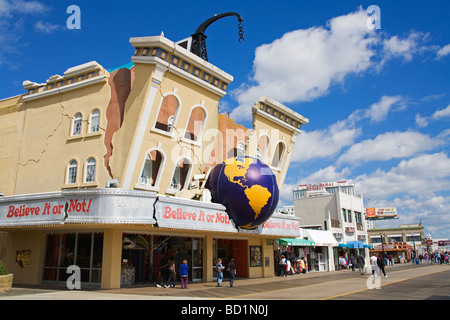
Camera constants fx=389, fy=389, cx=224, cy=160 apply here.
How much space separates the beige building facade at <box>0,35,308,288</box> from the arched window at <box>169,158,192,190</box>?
6 centimetres

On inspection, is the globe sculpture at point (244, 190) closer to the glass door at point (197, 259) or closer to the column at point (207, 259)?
the column at point (207, 259)

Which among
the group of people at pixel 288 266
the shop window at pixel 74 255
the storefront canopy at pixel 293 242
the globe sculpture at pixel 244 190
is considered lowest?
the group of people at pixel 288 266

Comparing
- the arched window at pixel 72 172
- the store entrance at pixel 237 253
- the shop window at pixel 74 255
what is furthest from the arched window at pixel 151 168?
the store entrance at pixel 237 253

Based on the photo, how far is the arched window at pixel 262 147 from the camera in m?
29.3

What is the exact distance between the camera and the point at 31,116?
82.4 ft

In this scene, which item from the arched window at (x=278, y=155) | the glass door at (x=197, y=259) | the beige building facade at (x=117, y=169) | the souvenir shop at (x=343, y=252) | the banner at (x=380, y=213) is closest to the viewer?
the beige building facade at (x=117, y=169)

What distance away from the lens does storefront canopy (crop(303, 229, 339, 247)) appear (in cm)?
3816

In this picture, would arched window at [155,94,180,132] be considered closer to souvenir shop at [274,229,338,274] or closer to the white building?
souvenir shop at [274,229,338,274]

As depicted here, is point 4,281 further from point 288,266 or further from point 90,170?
point 288,266

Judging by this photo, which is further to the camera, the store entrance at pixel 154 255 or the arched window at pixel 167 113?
the arched window at pixel 167 113

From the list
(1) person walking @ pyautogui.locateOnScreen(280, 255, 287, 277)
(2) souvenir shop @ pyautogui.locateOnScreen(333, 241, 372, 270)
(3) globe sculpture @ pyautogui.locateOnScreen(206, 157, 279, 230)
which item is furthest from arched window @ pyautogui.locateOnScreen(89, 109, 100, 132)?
(2) souvenir shop @ pyautogui.locateOnScreen(333, 241, 372, 270)

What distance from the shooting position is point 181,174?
23922 millimetres

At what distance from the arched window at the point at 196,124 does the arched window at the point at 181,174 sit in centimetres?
163
